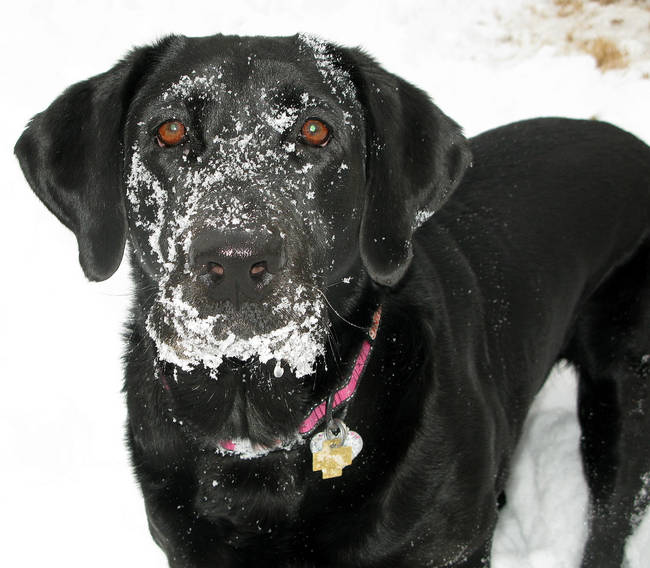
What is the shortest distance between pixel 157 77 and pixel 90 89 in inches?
7.7

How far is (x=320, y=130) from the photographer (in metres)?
2.09

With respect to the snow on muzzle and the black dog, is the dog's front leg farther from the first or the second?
the snow on muzzle

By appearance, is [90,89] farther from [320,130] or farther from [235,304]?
[235,304]

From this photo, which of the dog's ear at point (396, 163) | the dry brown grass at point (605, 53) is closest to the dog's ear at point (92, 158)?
the dog's ear at point (396, 163)

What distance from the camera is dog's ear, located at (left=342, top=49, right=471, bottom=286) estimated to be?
7.14 feet

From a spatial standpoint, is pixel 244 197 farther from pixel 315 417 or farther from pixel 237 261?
pixel 315 417

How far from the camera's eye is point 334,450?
2.13 meters

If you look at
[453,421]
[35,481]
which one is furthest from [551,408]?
[35,481]

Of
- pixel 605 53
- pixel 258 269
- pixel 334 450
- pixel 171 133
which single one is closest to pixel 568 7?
pixel 605 53

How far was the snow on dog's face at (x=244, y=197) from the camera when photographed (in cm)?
176

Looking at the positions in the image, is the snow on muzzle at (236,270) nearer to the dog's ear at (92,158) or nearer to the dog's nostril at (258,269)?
the dog's nostril at (258,269)

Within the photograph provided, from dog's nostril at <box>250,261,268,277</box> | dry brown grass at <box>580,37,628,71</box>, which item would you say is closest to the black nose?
dog's nostril at <box>250,261,268,277</box>

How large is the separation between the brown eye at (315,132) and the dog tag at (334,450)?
78 cm

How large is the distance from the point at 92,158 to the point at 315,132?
0.64 m
